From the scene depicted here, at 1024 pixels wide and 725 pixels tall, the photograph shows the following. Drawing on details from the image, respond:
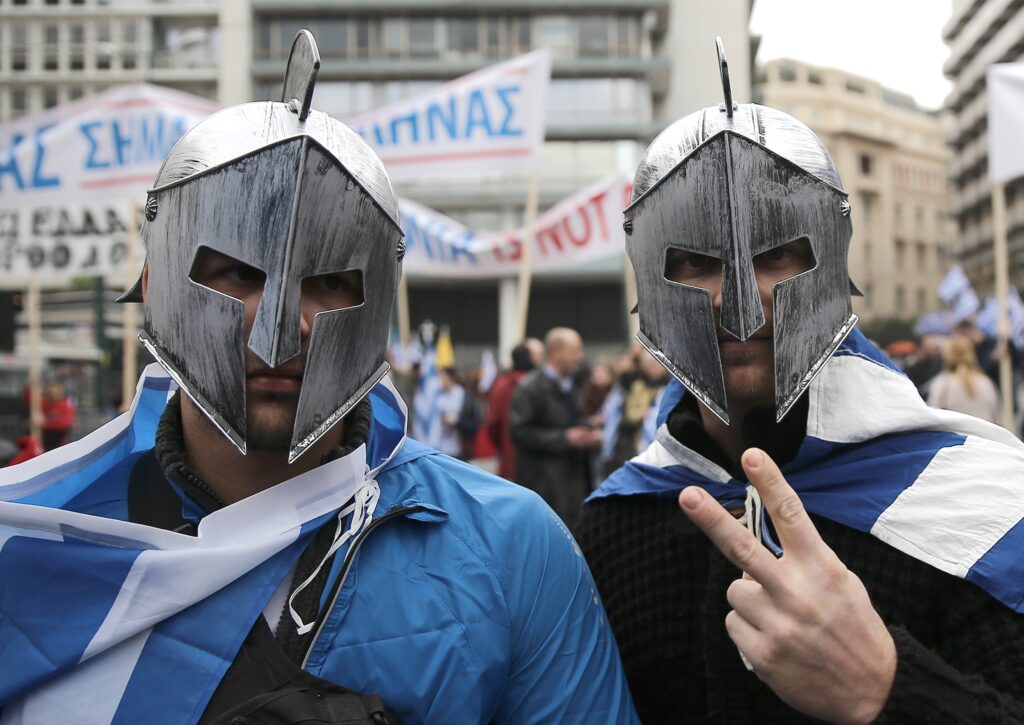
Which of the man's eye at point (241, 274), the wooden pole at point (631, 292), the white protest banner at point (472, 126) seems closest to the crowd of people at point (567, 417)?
the wooden pole at point (631, 292)

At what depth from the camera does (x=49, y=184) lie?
27.8 ft

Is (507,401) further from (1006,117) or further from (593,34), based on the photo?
(593,34)

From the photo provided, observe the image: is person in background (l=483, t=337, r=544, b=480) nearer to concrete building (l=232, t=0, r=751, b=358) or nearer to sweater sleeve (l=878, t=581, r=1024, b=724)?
sweater sleeve (l=878, t=581, r=1024, b=724)

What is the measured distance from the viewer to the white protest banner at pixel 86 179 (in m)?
8.28

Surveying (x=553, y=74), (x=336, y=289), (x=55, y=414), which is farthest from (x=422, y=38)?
(x=336, y=289)

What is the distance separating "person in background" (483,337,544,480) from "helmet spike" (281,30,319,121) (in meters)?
5.58

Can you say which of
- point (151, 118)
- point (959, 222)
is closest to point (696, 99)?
point (151, 118)

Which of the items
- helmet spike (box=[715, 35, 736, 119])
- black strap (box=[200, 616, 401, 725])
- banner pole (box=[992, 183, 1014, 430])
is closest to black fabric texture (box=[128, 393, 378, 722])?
black strap (box=[200, 616, 401, 725])

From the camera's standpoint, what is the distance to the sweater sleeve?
61.7 inches

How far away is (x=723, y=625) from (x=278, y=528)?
0.88 metres

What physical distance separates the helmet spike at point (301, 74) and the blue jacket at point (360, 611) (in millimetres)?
648

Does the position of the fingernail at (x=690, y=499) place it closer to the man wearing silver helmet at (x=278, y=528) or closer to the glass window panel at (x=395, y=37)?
the man wearing silver helmet at (x=278, y=528)

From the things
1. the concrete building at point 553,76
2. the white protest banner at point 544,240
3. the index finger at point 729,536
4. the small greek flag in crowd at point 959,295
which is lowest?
the index finger at point 729,536

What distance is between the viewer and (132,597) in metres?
1.71
